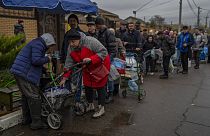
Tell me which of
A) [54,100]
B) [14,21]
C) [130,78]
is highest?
[14,21]

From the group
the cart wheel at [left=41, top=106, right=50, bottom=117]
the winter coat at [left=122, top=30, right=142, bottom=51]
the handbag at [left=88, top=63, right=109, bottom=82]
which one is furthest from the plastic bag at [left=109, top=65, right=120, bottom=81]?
the winter coat at [left=122, top=30, right=142, bottom=51]

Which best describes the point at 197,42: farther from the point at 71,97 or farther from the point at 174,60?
the point at 71,97

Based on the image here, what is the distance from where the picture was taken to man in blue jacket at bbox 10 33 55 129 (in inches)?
194

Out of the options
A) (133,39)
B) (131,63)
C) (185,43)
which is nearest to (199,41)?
(185,43)

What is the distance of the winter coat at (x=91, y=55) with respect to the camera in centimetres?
545

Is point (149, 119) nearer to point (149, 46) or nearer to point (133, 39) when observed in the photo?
point (133, 39)

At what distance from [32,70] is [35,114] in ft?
2.50

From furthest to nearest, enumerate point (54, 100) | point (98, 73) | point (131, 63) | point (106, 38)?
point (131, 63) < point (106, 38) < point (98, 73) < point (54, 100)

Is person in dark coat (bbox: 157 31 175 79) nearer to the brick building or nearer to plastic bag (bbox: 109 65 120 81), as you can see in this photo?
plastic bag (bbox: 109 65 120 81)

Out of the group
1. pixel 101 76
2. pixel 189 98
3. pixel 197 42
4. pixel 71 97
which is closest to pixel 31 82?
pixel 71 97

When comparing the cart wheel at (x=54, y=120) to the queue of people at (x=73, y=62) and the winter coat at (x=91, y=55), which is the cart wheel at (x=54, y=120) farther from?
the winter coat at (x=91, y=55)

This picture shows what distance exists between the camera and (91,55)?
5488 millimetres

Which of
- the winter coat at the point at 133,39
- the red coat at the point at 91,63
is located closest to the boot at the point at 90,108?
the red coat at the point at 91,63

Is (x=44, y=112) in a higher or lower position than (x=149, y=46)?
lower
